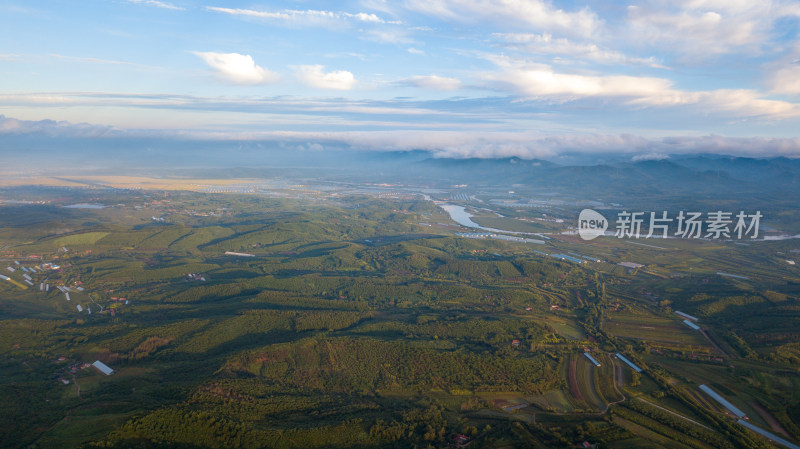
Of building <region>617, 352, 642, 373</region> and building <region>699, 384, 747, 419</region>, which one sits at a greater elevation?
building <region>617, 352, 642, 373</region>

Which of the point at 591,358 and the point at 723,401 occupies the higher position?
the point at 591,358

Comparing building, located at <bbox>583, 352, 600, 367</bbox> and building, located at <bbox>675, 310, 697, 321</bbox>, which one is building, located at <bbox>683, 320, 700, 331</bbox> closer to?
building, located at <bbox>675, 310, 697, 321</bbox>

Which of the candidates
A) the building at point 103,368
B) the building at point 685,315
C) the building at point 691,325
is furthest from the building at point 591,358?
the building at point 103,368

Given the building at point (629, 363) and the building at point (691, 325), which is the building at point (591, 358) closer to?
the building at point (629, 363)

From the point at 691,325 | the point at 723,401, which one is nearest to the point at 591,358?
the point at 723,401

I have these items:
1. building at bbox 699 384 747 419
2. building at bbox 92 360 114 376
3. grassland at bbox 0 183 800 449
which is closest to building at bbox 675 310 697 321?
grassland at bbox 0 183 800 449

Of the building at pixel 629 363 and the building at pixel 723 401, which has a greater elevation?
the building at pixel 629 363

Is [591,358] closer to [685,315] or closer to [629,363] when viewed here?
[629,363]

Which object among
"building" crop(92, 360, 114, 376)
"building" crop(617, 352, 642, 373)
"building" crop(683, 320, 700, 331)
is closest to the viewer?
"building" crop(92, 360, 114, 376)

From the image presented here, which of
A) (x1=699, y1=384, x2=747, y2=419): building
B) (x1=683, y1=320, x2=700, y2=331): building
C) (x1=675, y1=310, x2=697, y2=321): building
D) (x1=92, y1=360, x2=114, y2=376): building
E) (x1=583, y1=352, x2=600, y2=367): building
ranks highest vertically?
(x1=675, y1=310, x2=697, y2=321): building
